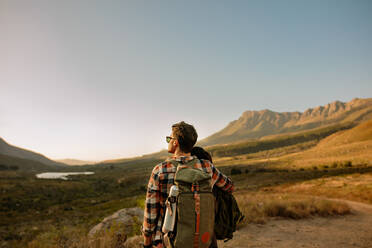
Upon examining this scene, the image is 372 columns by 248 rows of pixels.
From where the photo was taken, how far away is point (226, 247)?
571 centimetres

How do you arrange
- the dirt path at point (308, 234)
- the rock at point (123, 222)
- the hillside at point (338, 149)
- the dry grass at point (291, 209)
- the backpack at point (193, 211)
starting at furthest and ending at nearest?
1. the hillside at point (338, 149)
2. the rock at point (123, 222)
3. the dry grass at point (291, 209)
4. the dirt path at point (308, 234)
5. the backpack at point (193, 211)

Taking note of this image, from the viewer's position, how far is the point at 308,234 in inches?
270

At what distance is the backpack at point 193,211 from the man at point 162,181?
8.6 inches

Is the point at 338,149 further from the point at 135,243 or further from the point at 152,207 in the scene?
the point at 152,207

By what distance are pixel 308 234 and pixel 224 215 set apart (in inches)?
240

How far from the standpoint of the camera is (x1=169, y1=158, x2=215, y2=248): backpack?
2.01 meters

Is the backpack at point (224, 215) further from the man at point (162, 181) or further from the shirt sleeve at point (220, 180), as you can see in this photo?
the man at point (162, 181)

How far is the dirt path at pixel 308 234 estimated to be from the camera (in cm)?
596

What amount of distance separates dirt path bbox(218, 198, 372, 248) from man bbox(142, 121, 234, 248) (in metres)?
4.25

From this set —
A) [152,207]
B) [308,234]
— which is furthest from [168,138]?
[308,234]

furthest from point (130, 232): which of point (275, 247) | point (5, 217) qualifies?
point (5, 217)

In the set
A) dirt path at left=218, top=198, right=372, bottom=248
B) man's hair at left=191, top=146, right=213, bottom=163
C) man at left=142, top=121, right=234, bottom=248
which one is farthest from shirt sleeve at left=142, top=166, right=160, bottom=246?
dirt path at left=218, top=198, right=372, bottom=248

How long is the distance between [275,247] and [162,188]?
5160 mm

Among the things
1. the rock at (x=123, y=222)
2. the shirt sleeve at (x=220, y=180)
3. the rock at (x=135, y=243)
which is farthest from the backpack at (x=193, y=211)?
the rock at (x=123, y=222)
